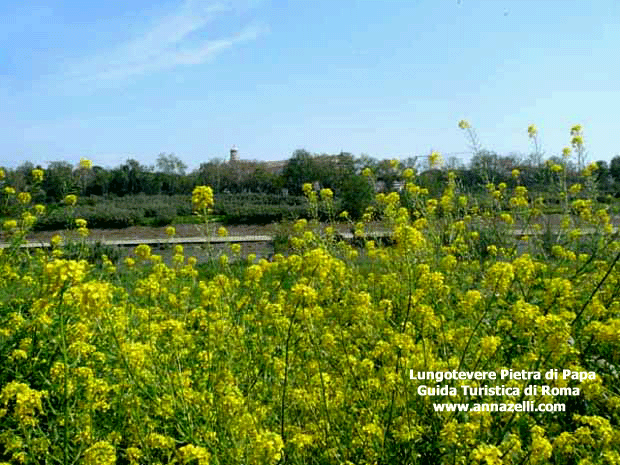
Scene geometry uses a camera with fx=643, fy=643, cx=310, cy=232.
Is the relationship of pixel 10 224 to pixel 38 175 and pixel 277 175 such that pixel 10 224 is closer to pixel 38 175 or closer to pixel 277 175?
pixel 38 175

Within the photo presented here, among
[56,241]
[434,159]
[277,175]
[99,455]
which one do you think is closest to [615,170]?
[434,159]

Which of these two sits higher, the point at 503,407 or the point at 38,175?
the point at 38,175

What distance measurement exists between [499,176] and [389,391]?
9.21 m

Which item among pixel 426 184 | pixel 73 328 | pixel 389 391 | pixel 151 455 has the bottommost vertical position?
pixel 151 455

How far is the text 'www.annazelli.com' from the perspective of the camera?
2.58m

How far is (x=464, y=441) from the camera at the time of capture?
8.21 feet

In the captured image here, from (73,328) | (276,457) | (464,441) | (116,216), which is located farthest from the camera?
(116,216)

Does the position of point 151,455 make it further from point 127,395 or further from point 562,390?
point 562,390

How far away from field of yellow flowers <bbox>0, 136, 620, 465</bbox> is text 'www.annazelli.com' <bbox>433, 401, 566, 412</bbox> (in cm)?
3

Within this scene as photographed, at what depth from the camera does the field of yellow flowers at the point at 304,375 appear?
2488 mm

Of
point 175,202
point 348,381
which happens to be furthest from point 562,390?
point 175,202

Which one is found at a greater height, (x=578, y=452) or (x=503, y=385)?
(x=503, y=385)

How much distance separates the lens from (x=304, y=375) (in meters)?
3.36

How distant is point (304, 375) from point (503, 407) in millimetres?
1081
